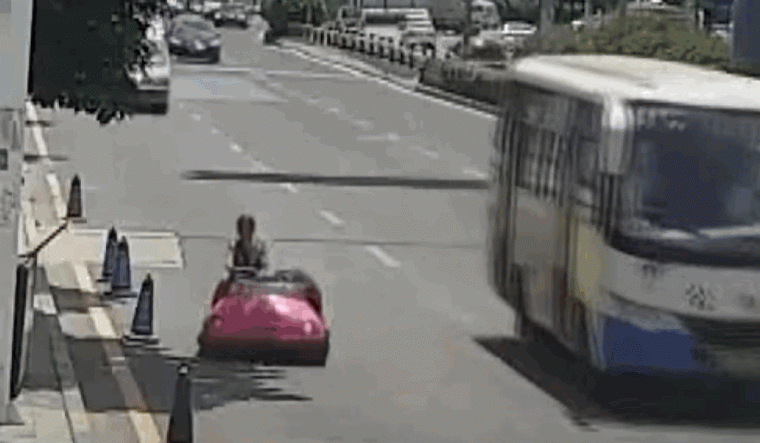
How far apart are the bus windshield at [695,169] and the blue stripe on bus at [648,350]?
0.80 meters

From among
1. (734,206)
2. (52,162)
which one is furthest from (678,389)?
(52,162)

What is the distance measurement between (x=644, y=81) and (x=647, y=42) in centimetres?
3369

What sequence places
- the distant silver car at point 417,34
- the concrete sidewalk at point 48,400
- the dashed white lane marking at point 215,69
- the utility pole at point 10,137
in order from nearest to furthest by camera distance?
the utility pole at point 10,137 < the concrete sidewalk at point 48,400 < the dashed white lane marking at point 215,69 < the distant silver car at point 417,34

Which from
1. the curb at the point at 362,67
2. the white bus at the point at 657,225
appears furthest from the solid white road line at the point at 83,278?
the curb at the point at 362,67

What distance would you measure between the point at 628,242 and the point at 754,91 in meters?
1.77

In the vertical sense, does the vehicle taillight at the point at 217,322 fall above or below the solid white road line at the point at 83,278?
above

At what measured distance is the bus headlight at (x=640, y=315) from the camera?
1578 centimetres

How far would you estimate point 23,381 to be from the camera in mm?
15359

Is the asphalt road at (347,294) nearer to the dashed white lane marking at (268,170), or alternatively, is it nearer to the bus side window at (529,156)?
the dashed white lane marking at (268,170)

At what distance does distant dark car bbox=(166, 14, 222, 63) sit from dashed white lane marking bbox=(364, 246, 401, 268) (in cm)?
5051

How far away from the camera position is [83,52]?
56.1ft

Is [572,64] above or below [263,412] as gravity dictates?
above

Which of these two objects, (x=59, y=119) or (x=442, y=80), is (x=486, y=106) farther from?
(x=59, y=119)

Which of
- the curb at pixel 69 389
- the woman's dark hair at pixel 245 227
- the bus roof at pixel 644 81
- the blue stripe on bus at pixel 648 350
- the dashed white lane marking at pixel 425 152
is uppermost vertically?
the bus roof at pixel 644 81
